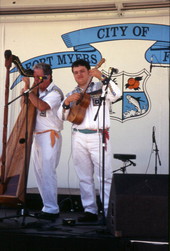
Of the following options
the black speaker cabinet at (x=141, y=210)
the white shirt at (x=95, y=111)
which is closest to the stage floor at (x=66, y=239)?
the black speaker cabinet at (x=141, y=210)

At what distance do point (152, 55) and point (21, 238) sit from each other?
3741mm

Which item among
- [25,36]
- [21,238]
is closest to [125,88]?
[25,36]

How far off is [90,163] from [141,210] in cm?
135

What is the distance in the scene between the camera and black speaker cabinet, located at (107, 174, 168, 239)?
3713 mm

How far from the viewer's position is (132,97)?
6.74m

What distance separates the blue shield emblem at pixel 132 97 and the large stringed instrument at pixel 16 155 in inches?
89.9

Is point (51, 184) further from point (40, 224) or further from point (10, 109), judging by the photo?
point (10, 109)

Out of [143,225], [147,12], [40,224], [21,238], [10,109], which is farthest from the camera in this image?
[10,109]

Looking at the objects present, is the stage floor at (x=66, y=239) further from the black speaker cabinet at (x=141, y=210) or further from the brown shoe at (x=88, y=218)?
the brown shoe at (x=88, y=218)

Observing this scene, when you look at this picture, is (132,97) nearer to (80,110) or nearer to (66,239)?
(80,110)

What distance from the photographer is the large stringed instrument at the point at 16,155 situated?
4324 millimetres

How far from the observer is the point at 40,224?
4.48m

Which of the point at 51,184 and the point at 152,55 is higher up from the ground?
the point at 152,55

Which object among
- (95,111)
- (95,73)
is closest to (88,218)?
(95,111)
